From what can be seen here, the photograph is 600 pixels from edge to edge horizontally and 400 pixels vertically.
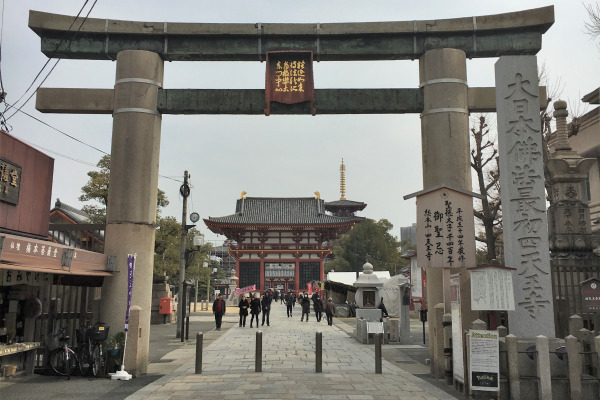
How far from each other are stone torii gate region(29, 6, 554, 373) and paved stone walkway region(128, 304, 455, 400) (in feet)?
6.78

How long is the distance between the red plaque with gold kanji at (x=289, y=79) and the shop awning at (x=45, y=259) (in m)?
5.15

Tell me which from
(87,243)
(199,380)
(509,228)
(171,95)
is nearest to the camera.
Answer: (509,228)

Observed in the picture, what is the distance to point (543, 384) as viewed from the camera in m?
7.69

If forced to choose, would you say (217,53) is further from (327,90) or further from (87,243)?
(87,243)

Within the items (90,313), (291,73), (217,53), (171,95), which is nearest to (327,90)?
(291,73)

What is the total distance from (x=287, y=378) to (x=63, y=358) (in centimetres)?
463

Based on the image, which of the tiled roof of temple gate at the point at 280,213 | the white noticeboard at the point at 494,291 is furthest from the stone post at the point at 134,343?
the tiled roof of temple gate at the point at 280,213

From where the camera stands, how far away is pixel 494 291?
857cm

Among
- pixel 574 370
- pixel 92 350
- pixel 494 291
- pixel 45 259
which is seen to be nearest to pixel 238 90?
pixel 45 259

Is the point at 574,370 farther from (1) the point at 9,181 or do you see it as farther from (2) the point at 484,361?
(1) the point at 9,181

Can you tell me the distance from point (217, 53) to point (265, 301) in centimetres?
1543

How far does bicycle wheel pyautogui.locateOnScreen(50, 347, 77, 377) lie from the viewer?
A: 9.87 m

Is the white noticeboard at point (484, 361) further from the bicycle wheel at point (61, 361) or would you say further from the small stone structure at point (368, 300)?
the small stone structure at point (368, 300)

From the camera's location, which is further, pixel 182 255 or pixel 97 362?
pixel 182 255
